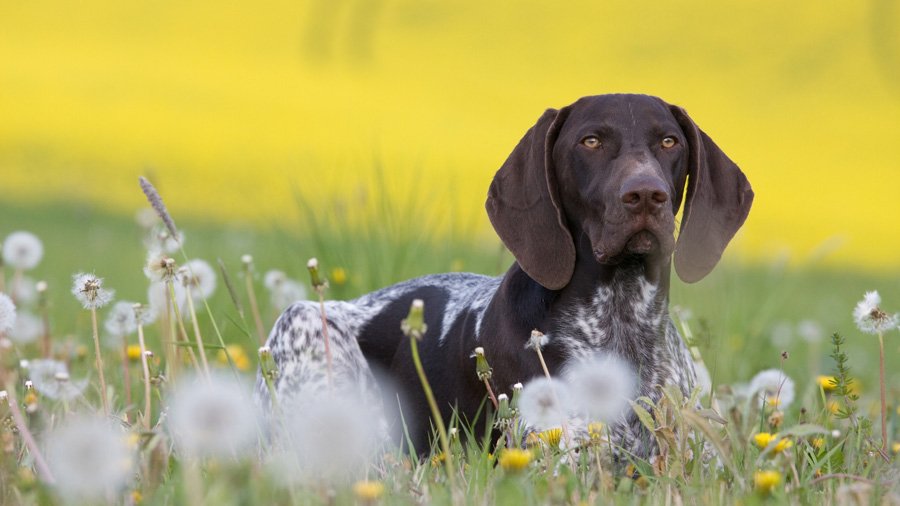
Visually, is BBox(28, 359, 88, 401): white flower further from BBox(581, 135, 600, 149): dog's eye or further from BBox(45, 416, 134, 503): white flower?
BBox(581, 135, 600, 149): dog's eye

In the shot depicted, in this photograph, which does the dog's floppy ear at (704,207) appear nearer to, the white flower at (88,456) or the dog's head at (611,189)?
the dog's head at (611,189)

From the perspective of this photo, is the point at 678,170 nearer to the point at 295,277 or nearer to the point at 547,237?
A: the point at 547,237

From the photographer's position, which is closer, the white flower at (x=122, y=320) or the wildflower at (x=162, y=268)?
the wildflower at (x=162, y=268)

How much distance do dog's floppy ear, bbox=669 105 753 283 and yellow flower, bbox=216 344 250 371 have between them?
10.1ft

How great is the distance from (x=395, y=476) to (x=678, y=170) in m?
1.79

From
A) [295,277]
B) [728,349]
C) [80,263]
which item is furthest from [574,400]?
[80,263]

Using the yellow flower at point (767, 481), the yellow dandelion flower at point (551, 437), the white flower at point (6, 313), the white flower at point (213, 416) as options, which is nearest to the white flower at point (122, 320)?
the white flower at point (6, 313)

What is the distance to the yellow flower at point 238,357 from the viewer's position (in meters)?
7.13

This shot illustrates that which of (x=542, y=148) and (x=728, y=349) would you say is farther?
(x=728, y=349)

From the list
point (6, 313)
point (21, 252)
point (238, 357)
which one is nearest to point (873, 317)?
point (6, 313)

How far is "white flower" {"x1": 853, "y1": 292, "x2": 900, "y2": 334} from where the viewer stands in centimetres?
429

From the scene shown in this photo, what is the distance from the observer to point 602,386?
4.04 m

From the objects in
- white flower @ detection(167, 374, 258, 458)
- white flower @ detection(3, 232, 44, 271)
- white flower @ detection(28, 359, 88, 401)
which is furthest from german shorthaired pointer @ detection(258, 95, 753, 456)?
white flower @ detection(3, 232, 44, 271)

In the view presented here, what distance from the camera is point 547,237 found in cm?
487
